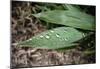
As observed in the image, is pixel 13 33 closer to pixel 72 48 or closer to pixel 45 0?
pixel 45 0

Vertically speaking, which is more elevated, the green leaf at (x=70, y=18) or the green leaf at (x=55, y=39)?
the green leaf at (x=70, y=18)

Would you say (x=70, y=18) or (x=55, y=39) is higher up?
(x=70, y=18)

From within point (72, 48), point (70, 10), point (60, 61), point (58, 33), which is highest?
point (70, 10)

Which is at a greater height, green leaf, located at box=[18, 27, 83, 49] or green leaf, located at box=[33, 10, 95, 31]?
green leaf, located at box=[33, 10, 95, 31]
